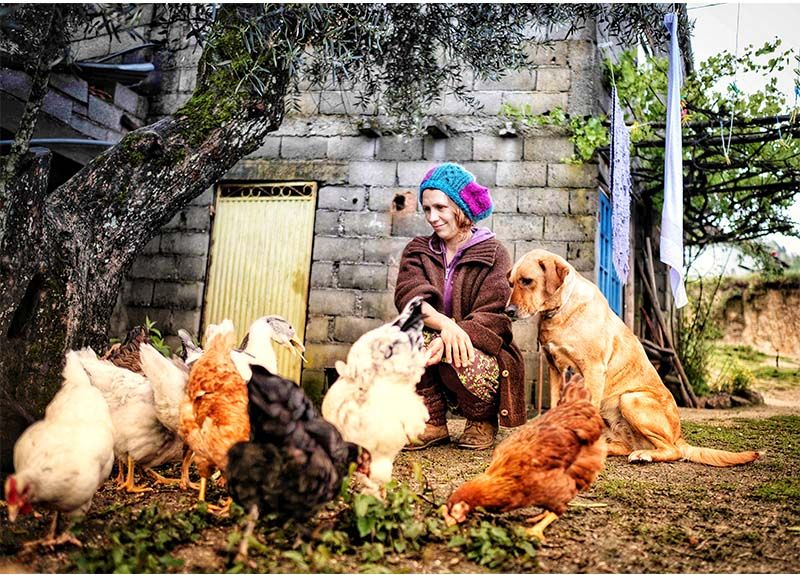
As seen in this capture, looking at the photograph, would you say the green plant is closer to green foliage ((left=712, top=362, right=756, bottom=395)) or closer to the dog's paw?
the dog's paw

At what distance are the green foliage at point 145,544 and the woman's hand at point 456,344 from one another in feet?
5.45

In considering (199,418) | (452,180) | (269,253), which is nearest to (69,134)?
(269,253)

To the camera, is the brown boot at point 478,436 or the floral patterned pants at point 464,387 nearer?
the floral patterned pants at point 464,387

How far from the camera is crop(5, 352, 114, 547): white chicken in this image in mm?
2326

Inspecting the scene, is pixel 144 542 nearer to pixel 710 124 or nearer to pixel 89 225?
pixel 89 225

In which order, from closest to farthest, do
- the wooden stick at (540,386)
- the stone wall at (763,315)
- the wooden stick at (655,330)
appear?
the wooden stick at (540,386)
the wooden stick at (655,330)
the stone wall at (763,315)

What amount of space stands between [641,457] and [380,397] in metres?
2.06

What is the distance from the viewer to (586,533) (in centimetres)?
270

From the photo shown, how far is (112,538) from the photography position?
2.32 metres

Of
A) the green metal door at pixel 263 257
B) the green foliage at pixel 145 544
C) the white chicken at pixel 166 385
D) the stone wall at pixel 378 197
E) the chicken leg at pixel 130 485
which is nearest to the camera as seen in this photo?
the green foliage at pixel 145 544

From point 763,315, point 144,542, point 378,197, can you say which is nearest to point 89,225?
point 144,542

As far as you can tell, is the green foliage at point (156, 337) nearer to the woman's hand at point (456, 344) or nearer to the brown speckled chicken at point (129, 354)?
the brown speckled chicken at point (129, 354)

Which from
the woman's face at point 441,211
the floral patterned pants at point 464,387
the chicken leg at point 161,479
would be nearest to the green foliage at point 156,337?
the chicken leg at point 161,479

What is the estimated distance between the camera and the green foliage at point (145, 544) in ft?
7.03
